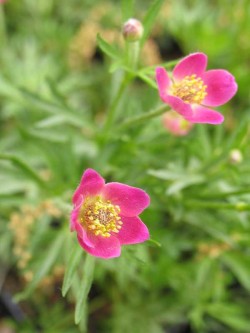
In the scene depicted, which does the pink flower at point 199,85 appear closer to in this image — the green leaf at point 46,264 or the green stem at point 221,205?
the green stem at point 221,205

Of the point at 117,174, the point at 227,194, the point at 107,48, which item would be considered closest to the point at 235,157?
the point at 227,194

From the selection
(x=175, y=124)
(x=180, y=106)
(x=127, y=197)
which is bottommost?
(x=175, y=124)

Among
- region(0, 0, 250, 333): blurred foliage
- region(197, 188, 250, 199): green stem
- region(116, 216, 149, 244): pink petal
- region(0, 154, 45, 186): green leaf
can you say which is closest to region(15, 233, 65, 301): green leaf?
region(0, 0, 250, 333): blurred foliage

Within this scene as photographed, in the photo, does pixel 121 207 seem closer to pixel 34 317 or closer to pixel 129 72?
pixel 129 72

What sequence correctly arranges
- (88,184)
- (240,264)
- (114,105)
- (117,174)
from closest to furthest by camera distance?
1. (88,184)
2. (114,105)
3. (117,174)
4. (240,264)

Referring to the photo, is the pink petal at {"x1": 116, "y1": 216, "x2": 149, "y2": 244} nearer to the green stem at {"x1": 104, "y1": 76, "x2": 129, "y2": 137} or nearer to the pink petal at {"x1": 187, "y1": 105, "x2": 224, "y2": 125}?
the pink petal at {"x1": 187, "y1": 105, "x2": 224, "y2": 125}

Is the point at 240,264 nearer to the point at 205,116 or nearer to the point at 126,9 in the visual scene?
the point at 205,116
